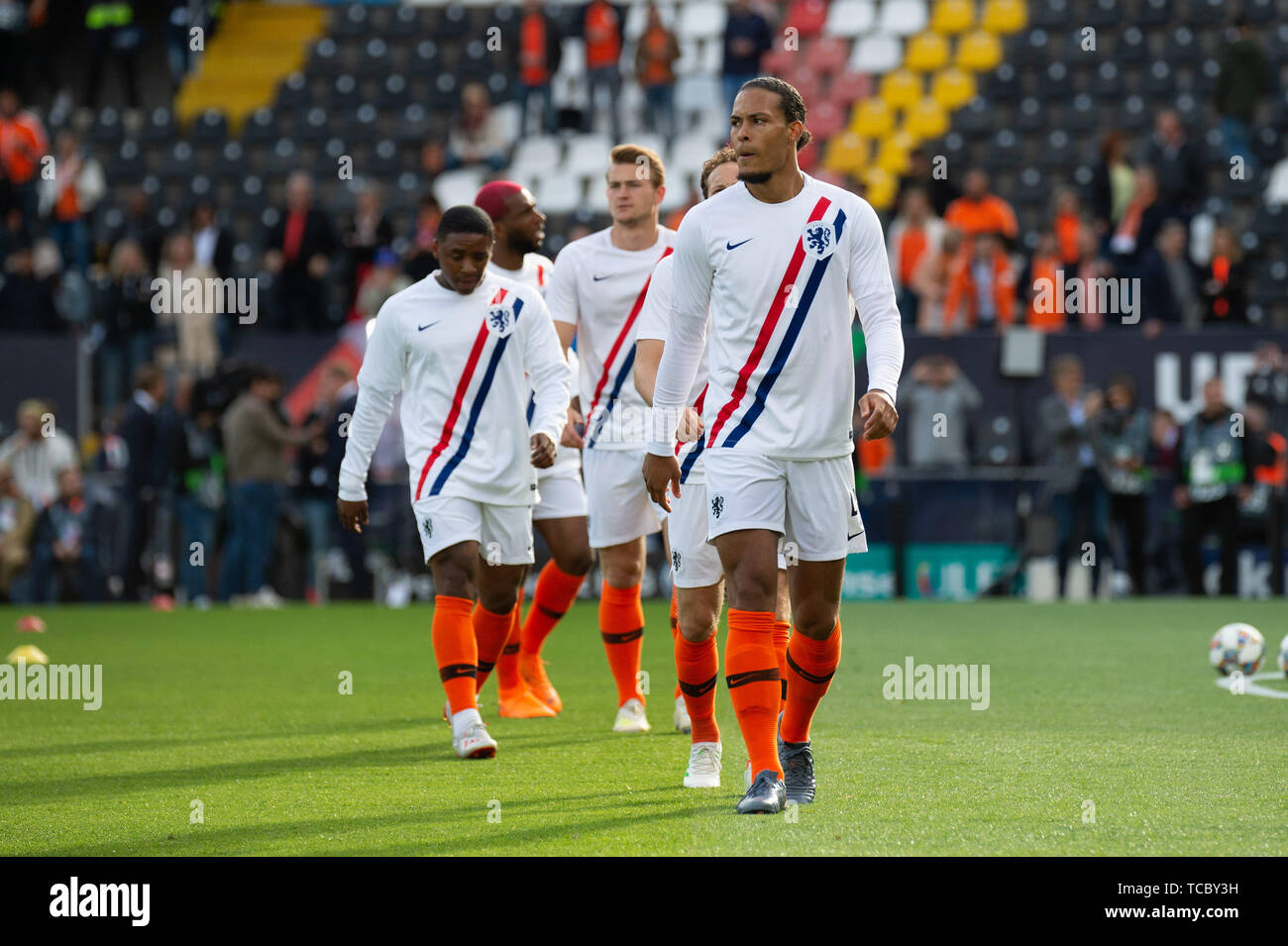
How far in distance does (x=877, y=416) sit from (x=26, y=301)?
631 inches

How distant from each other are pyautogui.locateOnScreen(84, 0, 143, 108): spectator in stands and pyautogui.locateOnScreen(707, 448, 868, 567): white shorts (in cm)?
2211

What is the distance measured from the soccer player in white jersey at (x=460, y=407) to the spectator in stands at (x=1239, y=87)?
14105 mm

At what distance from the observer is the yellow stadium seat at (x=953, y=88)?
78.0 feet

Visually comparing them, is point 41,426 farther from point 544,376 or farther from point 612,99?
point 544,376

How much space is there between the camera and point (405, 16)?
85.8ft

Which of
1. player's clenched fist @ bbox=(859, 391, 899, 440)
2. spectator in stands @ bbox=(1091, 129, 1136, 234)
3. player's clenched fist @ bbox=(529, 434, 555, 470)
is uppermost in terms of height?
spectator in stands @ bbox=(1091, 129, 1136, 234)

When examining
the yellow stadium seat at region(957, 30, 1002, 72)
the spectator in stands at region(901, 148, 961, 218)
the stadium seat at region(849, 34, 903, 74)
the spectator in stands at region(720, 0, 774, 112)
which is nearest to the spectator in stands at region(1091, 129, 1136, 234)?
the spectator in stands at region(901, 148, 961, 218)

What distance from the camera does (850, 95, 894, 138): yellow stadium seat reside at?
942 inches

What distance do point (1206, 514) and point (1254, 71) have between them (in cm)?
550

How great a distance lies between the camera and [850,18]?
25.1 metres

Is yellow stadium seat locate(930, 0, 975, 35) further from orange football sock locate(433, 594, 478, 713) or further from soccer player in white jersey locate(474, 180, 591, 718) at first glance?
orange football sock locate(433, 594, 478, 713)

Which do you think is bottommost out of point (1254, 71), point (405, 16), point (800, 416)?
point (800, 416)

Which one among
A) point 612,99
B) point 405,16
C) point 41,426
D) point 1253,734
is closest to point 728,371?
point 1253,734

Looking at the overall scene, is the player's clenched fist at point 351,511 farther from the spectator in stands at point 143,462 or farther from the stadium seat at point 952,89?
the stadium seat at point 952,89
